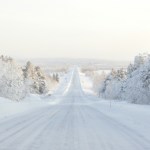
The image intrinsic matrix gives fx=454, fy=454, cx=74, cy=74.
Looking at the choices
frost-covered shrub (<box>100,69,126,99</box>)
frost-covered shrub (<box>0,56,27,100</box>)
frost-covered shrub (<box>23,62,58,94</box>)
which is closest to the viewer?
frost-covered shrub (<box>0,56,27,100</box>)

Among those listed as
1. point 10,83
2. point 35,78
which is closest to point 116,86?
point 35,78

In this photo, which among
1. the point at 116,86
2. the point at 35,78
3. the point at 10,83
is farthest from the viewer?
the point at 35,78

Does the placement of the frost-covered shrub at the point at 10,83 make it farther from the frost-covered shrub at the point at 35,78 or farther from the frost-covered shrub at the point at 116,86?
the frost-covered shrub at the point at 35,78

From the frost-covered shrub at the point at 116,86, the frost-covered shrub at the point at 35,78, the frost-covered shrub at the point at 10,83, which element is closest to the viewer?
the frost-covered shrub at the point at 10,83

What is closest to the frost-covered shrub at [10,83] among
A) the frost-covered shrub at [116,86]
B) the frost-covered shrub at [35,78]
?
the frost-covered shrub at [116,86]

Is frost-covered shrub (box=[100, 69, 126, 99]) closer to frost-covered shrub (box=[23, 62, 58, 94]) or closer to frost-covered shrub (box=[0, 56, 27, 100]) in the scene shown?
frost-covered shrub (box=[23, 62, 58, 94])

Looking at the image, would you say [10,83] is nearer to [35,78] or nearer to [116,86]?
[116,86]

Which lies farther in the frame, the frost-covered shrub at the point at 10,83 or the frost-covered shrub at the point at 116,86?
the frost-covered shrub at the point at 116,86

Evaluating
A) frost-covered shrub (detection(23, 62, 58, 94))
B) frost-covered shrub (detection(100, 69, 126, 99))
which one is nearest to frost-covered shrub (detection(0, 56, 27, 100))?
frost-covered shrub (detection(100, 69, 126, 99))

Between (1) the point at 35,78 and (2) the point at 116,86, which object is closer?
(2) the point at 116,86

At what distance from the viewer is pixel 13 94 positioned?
81812mm

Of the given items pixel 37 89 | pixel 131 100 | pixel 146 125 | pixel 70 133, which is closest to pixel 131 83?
pixel 131 100

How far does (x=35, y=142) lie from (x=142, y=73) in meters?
51.7

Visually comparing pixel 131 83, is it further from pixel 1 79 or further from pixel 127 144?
pixel 127 144
